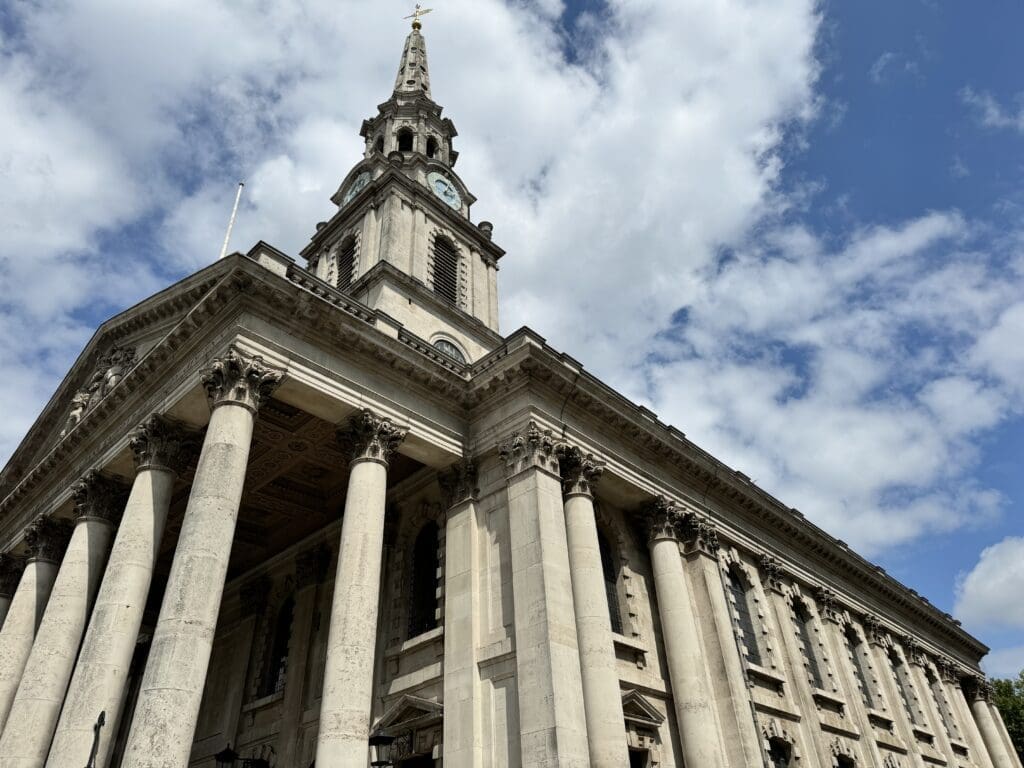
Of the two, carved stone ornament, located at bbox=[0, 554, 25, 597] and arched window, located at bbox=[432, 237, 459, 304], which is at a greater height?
arched window, located at bbox=[432, 237, 459, 304]

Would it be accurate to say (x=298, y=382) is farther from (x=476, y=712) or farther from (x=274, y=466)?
(x=476, y=712)

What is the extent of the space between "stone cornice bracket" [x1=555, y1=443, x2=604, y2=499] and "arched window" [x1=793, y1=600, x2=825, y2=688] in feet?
36.2

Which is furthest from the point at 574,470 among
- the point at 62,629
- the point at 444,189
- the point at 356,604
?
the point at 444,189

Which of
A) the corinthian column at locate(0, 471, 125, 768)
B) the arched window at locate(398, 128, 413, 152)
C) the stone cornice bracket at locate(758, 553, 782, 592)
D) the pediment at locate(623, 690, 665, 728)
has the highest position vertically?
the arched window at locate(398, 128, 413, 152)

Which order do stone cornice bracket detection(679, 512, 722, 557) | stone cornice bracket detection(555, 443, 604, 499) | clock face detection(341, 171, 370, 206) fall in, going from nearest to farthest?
stone cornice bracket detection(555, 443, 604, 499)
stone cornice bracket detection(679, 512, 722, 557)
clock face detection(341, 171, 370, 206)

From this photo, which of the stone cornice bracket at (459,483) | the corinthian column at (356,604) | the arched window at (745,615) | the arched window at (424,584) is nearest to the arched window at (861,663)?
the arched window at (745,615)

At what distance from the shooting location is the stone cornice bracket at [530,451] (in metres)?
16.1

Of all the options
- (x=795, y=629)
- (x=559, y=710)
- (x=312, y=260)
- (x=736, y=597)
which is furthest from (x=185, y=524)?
(x=312, y=260)

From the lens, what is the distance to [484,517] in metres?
16.6

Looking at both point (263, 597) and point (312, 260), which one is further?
point (312, 260)

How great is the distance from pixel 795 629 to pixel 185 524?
62.2ft

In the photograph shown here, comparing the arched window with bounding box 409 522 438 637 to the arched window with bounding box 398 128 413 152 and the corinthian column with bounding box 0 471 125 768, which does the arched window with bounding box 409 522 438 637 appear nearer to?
the corinthian column with bounding box 0 471 125 768

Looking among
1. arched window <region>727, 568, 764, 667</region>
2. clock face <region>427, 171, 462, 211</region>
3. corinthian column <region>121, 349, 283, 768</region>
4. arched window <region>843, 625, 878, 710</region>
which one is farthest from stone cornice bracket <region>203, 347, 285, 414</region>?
arched window <region>843, 625, 878, 710</region>

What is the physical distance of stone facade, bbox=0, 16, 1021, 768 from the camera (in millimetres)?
12914
